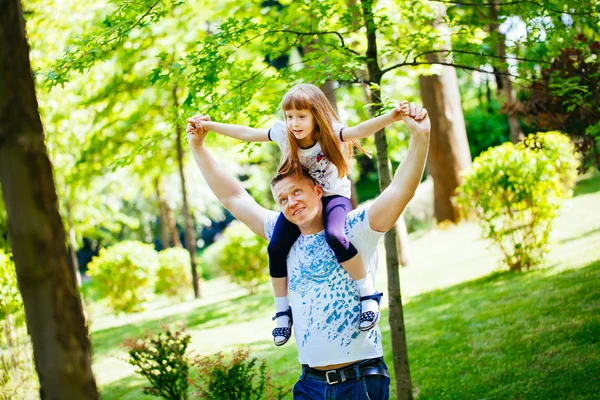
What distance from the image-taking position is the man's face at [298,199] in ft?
8.79

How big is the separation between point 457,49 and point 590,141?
5.63ft

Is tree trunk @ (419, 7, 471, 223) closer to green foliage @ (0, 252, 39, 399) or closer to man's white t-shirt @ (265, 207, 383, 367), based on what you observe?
green foliage @ (0, 252, 39, 399)

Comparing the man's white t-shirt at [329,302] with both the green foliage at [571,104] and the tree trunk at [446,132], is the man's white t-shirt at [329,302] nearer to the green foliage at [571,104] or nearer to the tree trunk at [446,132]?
the green foliage at [571,104]

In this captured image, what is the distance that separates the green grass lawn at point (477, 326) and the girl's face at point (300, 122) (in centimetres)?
280

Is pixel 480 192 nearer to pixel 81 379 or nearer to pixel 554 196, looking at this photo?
pixel 554 196

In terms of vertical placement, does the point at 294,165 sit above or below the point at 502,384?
above

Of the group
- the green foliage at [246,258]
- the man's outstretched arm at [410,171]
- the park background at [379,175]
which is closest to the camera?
the man's outstretched arm at [410,171]

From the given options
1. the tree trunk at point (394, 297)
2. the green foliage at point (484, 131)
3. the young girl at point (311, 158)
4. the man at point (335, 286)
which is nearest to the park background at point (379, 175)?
the tree trunk at point (394, 297)

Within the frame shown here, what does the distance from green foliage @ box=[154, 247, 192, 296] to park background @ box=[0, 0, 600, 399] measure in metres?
0.04

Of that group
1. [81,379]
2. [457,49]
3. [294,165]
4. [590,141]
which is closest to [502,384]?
[590,141]

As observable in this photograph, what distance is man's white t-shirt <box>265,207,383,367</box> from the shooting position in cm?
257

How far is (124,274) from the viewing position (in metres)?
13.7

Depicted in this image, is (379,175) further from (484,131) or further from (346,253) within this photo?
(484,131)

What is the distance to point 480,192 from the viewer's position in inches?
332
